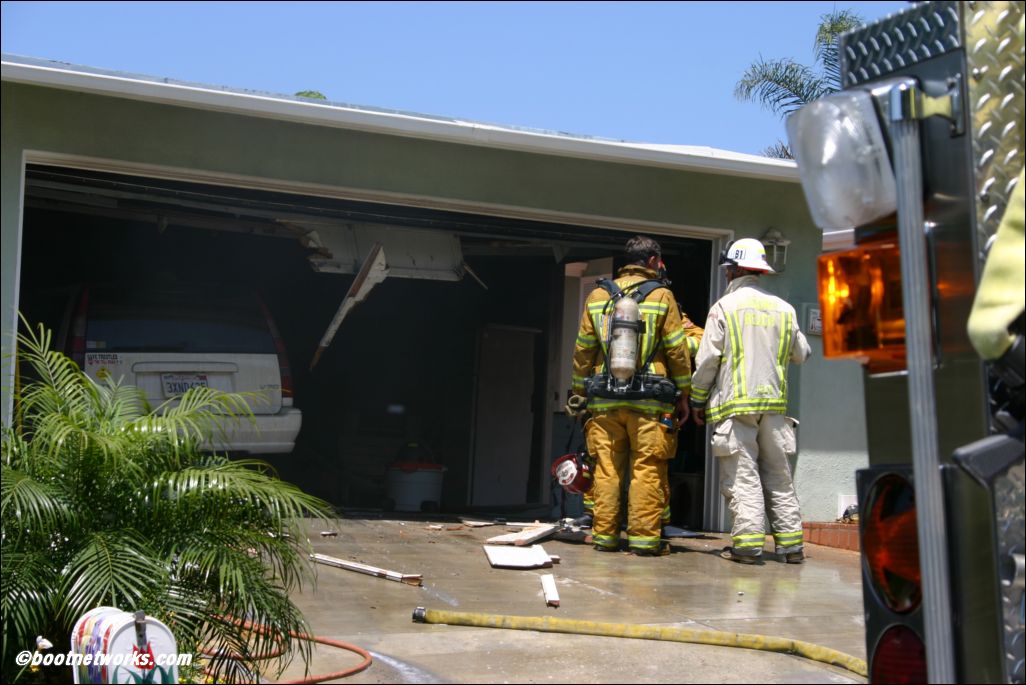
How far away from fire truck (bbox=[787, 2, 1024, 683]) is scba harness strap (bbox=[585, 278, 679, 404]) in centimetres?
517

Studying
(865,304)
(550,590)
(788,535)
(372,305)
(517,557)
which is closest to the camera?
(865,304)

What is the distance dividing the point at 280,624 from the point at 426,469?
25.8 feet

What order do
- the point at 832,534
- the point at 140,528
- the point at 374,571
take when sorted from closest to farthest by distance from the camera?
the point at 140,528 < the point at 374,571 < the point at 832,534

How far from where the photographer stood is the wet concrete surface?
4438 mm

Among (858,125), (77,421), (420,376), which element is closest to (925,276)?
(858,125)

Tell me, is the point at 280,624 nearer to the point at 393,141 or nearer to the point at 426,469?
the point at 393,141

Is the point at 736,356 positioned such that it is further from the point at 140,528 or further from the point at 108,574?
the point at 108,574

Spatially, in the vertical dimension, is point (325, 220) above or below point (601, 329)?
above

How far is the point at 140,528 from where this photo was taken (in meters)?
4.34

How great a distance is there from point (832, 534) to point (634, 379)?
8.39 ft

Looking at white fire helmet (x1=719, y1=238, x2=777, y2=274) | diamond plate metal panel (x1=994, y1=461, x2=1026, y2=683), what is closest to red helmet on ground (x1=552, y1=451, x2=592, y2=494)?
white fire helmet (x1=719, y1=238, x2=777, y2=274)

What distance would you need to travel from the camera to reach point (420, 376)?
590 inches

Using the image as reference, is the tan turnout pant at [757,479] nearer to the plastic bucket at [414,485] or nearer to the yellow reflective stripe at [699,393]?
the yellow reflective stripe at [699,393]

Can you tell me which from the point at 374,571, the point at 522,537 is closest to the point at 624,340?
the point at 522,537
